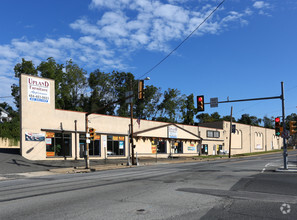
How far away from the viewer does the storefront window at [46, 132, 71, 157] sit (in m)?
32.2

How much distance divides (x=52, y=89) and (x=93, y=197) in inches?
982

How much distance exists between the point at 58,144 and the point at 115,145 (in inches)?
332

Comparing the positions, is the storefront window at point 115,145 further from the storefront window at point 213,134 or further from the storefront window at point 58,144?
the storefront window at point 213,134

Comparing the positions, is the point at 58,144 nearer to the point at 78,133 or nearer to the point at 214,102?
the point at 78,133

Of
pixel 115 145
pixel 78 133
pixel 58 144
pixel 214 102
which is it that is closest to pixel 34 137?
pixel 58 144

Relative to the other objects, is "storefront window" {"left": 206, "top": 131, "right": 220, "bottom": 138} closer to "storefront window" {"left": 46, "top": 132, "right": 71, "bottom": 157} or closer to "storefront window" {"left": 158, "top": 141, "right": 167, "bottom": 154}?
"storefront window" {"left": 158, "top": 141, "right": 167, "bottom": 154}

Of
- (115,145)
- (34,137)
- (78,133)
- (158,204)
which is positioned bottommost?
(158,204)

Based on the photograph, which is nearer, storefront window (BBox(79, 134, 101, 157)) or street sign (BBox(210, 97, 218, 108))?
street sign (BBox(210, 97, 218, 108))

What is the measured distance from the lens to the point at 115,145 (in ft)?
129

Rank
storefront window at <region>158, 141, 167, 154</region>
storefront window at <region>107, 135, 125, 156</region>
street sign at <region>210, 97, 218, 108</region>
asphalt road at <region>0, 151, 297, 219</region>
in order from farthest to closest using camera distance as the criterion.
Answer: storefront window at <region>158, 141, 167, 154</region> < storefront window at <region>107, 135, 125, 156</region> < street sign at <region>210, 97, 218, 108</region> < asphalt road at <region>0, 151, 297, 219</region>

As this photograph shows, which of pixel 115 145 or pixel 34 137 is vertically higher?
pixel 34 137

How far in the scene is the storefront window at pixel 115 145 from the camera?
126 feet

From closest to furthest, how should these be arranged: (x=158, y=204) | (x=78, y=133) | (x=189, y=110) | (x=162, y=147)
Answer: (x=158, y=204), (x=78, y=133), (x=162, y=147), (x=189, y=110)

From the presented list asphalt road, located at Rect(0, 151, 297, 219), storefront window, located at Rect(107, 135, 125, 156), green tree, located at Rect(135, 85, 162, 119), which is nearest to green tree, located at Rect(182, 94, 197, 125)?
green tree, located at Rect(135, 85, 162, 119)
